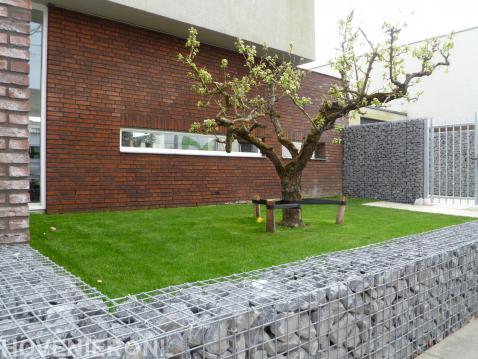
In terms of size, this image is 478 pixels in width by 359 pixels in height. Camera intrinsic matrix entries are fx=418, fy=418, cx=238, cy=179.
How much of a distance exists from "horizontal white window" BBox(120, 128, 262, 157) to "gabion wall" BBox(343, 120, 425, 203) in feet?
15.0

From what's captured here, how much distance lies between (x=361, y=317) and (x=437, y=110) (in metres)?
18.9

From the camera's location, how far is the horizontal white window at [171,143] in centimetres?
860

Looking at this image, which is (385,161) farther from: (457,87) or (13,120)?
(13,120)

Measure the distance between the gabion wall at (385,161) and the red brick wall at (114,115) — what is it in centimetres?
526

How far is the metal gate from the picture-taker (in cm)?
1127

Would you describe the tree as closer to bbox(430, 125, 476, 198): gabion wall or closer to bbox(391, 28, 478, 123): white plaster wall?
bbox(430, 125, 476, 198): gabion wall

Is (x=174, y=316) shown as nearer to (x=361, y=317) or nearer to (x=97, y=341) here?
(x=97, y=341)

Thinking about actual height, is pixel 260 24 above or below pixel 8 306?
above

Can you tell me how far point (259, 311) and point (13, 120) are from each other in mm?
2395

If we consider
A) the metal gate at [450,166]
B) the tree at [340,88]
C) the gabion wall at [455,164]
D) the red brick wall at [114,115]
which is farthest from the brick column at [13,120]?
the gabion wall at [455,164]

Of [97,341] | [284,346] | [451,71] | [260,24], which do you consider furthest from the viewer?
[451,71]

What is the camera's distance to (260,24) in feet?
33.3


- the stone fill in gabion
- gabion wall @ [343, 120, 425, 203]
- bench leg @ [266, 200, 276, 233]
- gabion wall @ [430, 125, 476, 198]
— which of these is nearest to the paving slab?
the stone fill in gabion

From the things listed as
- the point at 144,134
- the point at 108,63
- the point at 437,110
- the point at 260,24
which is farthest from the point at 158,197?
the point at 437,110
